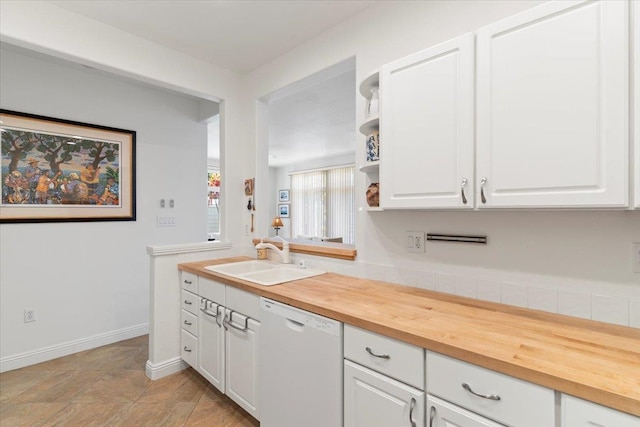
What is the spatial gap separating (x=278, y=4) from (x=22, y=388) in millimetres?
3259

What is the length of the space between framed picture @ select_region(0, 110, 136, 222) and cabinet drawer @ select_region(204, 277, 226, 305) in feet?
5.03

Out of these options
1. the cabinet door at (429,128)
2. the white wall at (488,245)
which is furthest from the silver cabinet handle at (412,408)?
the cabinet door at (429,128)

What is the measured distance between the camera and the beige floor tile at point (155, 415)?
1.87 meters

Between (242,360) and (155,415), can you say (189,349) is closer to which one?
(155,415)

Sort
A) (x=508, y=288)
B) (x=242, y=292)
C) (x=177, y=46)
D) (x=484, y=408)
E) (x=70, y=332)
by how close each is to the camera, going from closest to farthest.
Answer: (x=484, y=408), (x=508, y=288), (x=242, y=292), (x=177, y=46), (x=70, y=332)

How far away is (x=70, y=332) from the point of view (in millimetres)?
2773

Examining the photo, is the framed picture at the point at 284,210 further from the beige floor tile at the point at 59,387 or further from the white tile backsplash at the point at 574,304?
the white tile backsplash at the point at 574,304

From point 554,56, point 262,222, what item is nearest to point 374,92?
point 554,56

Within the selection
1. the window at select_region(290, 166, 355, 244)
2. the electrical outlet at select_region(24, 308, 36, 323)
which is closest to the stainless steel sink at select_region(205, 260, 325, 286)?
the electrical outlet at select_region(24, 308, 36, 323)

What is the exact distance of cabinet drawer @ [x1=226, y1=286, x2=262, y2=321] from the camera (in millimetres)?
1722

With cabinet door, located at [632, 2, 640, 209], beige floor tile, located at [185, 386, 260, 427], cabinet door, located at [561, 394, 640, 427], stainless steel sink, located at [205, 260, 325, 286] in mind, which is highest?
cabinet door, located at [632, 2, 640, 209]

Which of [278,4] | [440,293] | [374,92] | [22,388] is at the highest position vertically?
[278,4]

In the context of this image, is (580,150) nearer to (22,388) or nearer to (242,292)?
(242,292)

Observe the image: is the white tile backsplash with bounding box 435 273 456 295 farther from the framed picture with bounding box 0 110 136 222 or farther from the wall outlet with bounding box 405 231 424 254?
the framed picture with bounding box 0 110 136 222
